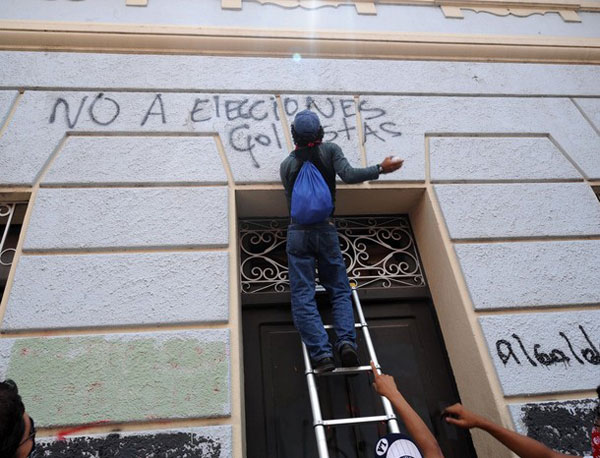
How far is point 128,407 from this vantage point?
2.66 m

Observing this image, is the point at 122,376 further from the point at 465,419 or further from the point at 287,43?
the point at 287,43

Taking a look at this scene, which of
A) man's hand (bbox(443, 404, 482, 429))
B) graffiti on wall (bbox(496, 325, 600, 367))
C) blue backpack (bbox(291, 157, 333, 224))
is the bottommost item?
man's hand (bbox(443, 404, 482, 429))

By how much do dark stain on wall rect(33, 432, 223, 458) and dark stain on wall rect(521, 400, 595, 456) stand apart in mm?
1890

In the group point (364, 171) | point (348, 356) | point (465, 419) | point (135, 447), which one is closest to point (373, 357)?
point (348, 356)

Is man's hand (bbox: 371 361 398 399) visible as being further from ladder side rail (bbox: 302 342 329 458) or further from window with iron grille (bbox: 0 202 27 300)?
window with iron grille (bbox: 0 202 27 300)

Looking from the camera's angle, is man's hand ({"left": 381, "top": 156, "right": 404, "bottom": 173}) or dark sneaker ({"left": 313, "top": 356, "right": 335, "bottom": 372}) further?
man's hand ({"left": 381, "top": 156, "right": 404, "bottom": 173})

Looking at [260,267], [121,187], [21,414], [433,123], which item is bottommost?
[21,414]

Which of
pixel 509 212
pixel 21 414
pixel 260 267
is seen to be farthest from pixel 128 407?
pixel 509 212

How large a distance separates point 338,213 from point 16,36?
10.3 feet

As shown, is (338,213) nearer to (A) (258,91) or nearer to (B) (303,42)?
(A) (258,91)

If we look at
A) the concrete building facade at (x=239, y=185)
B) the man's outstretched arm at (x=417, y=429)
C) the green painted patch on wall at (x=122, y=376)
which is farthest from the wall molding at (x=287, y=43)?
the man's outstretched arm at (x=417, y=429)

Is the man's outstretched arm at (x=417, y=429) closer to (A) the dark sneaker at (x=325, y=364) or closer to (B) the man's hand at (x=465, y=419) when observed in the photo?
(B) the man's hand at (x=465, y=419)

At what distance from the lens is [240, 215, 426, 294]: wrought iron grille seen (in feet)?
11.9

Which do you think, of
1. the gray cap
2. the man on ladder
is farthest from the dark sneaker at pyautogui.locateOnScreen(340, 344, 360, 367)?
the gray cap
